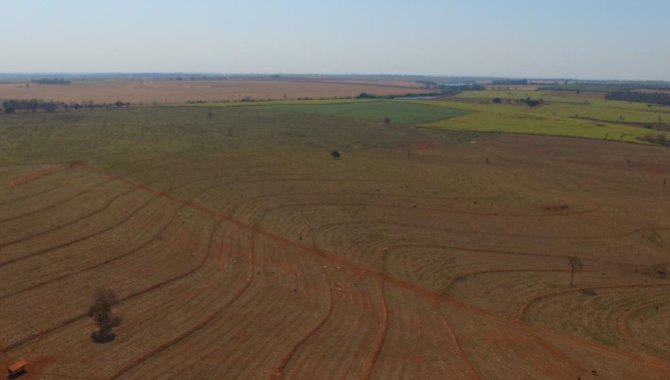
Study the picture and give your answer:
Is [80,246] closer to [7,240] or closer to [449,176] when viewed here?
[7,240]

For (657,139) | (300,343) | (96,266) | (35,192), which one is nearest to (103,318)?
(96,266)

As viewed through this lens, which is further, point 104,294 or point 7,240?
point 7,240

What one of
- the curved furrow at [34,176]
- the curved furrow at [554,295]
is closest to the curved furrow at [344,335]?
the curved furrow at [554,295]

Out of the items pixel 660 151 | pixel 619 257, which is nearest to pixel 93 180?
pixel 619 257

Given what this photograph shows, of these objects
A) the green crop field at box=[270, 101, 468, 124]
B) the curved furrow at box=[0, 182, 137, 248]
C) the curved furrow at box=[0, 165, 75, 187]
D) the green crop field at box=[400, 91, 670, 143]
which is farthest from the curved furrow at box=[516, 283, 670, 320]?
the green crop field at box=[270, 101, 468, 124]

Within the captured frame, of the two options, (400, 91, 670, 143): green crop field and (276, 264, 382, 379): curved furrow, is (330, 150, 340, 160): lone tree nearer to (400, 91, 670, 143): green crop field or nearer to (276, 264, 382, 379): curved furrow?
(276, 264, 382, 379): curved furrow

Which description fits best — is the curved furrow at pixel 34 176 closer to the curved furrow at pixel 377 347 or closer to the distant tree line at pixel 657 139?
the curved furrow at pixel 377 347
